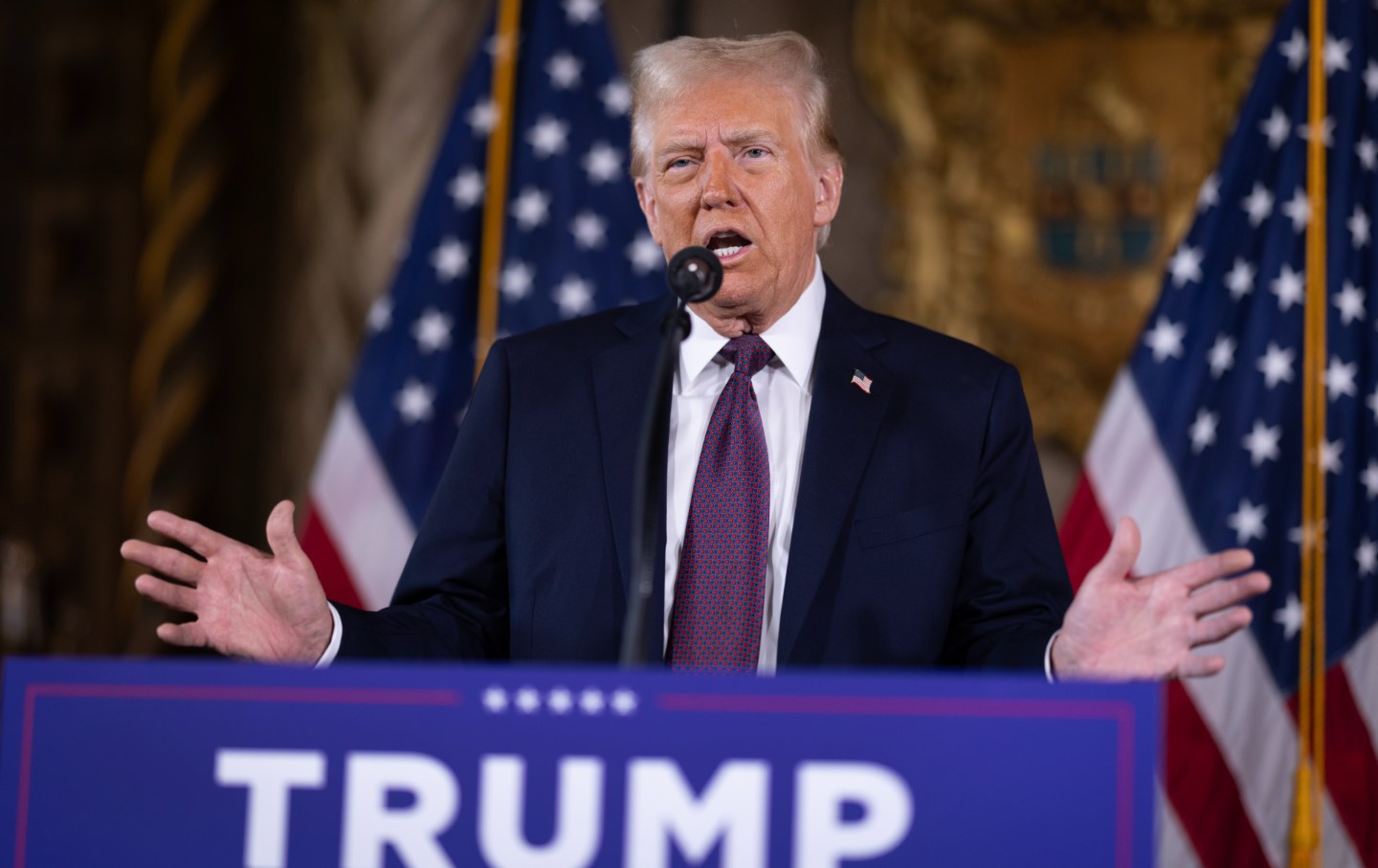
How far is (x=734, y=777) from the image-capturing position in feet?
4.24

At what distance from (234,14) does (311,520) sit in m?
1.95

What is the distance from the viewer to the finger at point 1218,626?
150cm

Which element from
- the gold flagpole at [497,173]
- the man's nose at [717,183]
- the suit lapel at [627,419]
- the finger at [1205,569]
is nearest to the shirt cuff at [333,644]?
the suit lapel at [627,419]

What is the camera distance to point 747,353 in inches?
85.4

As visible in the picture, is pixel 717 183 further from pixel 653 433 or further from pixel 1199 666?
pixel 1199 666

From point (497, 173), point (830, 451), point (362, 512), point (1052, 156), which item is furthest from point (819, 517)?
point (1052, 156)

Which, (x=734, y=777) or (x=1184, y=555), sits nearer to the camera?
(x=734, y=777)

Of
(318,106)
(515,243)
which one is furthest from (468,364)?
(318,106)

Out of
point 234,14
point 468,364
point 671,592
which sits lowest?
point 671,592

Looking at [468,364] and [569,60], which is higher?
[569,60]

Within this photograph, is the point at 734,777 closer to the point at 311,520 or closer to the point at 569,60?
the point at 311,520

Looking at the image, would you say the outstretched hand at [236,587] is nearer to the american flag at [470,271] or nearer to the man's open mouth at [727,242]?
the man's open mouth at [727,242]

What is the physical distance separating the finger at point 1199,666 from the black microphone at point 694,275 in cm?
63

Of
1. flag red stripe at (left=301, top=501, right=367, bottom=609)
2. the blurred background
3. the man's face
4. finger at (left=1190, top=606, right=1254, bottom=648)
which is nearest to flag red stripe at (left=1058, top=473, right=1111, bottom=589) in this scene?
the blurred background
